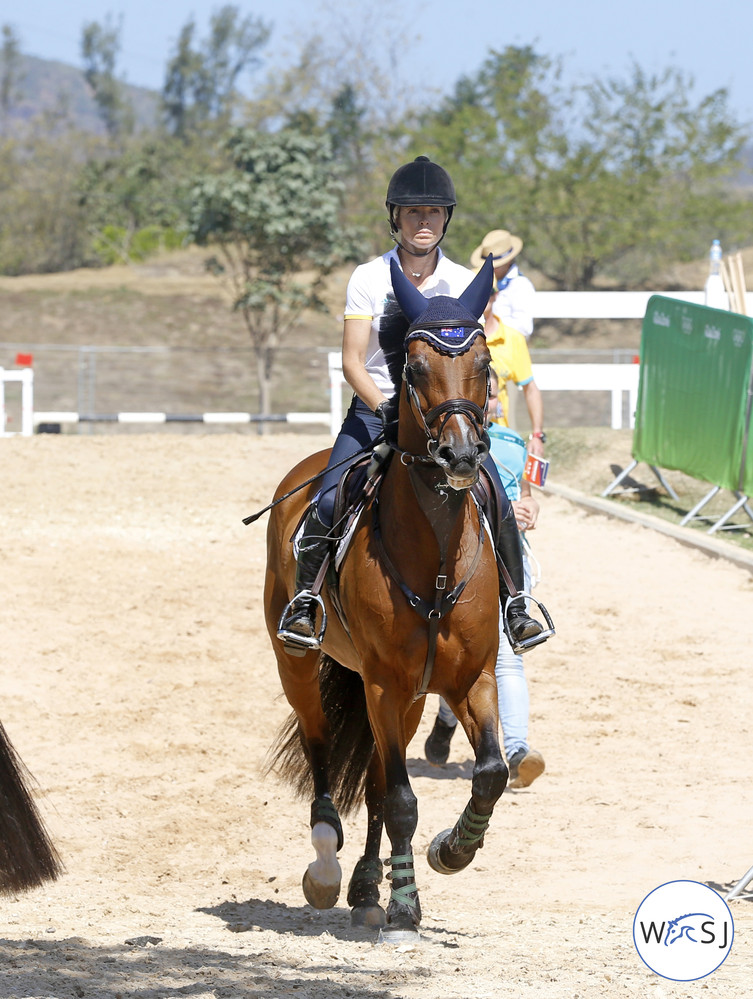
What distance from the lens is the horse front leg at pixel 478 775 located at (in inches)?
164

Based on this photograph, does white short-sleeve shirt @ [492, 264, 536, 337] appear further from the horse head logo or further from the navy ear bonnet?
the horse head logo

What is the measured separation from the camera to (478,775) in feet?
13.6

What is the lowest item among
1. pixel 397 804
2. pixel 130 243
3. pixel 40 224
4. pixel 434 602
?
pixel 397 804

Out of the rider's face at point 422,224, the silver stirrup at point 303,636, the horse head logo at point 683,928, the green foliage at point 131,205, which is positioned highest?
the green foliage at point 131,205

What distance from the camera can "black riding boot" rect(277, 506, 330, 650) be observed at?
473 centimetres

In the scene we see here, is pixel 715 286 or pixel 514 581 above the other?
pixel 715 286

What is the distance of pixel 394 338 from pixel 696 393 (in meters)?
9.52

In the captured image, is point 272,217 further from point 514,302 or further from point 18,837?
point 18,837

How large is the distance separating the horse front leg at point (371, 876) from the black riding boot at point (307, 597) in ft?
1.92

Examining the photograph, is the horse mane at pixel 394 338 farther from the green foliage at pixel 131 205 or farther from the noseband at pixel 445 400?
the green foliage at pixel 131 205

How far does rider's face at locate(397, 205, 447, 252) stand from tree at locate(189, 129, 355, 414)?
22.0 meters

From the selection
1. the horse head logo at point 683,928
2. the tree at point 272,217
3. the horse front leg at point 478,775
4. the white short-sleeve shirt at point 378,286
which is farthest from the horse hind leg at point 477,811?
the tree at point 272,217

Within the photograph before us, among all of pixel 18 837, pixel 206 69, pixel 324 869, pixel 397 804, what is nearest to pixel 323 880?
pixel 324 869

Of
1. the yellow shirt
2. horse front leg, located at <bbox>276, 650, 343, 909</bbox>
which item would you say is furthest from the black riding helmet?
horse front leg, located at <bbox>276, 650, 343, 909</bbox>
